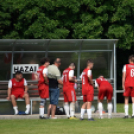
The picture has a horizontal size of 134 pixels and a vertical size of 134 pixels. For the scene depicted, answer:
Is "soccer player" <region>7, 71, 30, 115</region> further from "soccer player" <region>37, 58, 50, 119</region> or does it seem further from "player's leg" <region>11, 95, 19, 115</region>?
"soccer player" <region>37, 58, 50, 119</region>

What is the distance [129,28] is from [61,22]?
3336mm

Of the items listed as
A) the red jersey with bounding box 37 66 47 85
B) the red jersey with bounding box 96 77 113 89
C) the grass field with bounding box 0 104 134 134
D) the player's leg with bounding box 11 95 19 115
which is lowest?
the grass field with bounding box 0 104 134 134

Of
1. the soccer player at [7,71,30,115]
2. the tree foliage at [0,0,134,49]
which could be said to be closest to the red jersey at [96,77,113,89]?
the soccer player at [7,71,30,115]

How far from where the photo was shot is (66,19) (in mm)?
27734

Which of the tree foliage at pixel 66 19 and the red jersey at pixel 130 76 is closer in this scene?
the red jersey at pixel 130 76

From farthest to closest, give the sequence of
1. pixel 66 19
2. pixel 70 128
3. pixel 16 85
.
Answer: pixel 66 19 < pixel 16 85 < pixel 70 128

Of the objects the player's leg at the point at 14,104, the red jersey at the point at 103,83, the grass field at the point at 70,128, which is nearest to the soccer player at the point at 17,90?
the player's leg at the point at 14,104

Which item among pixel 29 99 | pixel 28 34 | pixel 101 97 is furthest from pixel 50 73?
pixel 28 34

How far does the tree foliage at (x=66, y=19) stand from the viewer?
88.6 feet

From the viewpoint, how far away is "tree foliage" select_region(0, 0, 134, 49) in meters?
27.0

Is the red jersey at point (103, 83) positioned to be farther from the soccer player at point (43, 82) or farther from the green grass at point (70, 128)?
the green grass at point (70, 128)

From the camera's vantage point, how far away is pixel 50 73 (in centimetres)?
1501

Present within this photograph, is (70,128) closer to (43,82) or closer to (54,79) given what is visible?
(54,79)

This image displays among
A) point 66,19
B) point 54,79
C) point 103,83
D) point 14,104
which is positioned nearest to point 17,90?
point 14,104
